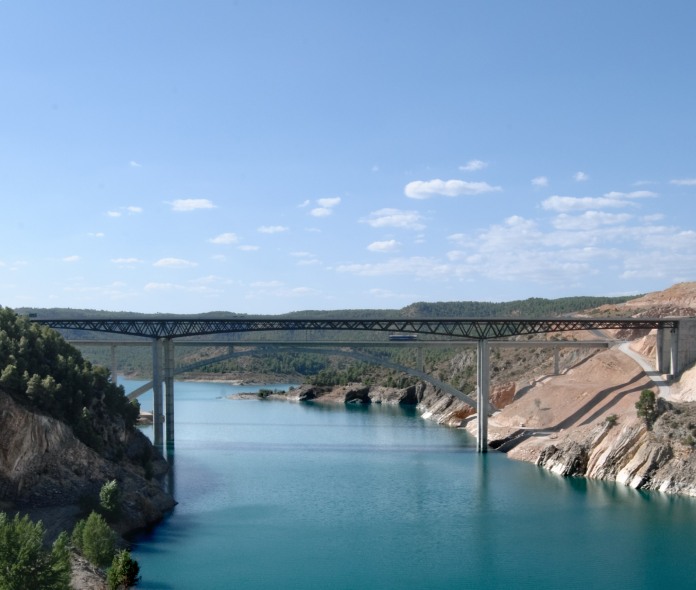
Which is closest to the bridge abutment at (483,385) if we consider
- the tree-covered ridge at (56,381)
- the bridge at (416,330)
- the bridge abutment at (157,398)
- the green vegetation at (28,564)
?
the bridge at (416,330)

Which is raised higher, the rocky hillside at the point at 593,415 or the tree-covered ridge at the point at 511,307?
the tree-covered ridge at the point at 511,307

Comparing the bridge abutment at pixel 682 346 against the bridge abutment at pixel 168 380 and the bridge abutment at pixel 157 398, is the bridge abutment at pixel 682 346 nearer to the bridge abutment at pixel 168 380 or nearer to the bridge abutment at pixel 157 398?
the bridge abutment at pixel 168 380

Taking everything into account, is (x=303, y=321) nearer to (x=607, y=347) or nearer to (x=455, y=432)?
(x=455, y=432)

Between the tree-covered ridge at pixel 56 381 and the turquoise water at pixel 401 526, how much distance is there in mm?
4393

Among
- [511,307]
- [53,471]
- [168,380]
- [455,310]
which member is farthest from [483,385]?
[455,310]

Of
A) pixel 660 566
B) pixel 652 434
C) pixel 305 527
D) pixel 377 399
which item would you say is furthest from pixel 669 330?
pixel 377 399

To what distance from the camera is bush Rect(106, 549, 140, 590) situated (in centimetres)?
1961

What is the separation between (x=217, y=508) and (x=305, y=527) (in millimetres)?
4226

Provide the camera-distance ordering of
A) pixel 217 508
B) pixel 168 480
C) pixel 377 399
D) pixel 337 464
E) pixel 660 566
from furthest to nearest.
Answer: pixel 377 399 → pixel 337 464 → pixel 168 480 → pixel 217 508 → pixel 660 566

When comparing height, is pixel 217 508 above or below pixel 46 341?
below

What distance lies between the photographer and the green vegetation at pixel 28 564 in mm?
16922

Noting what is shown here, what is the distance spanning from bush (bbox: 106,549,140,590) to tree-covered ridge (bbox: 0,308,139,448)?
921 centimetres

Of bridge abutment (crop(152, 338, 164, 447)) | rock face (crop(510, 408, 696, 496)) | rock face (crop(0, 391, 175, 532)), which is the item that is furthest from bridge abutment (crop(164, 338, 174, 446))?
rock face (crop(510, 408, 696, 496))

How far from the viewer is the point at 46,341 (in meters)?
32.0
